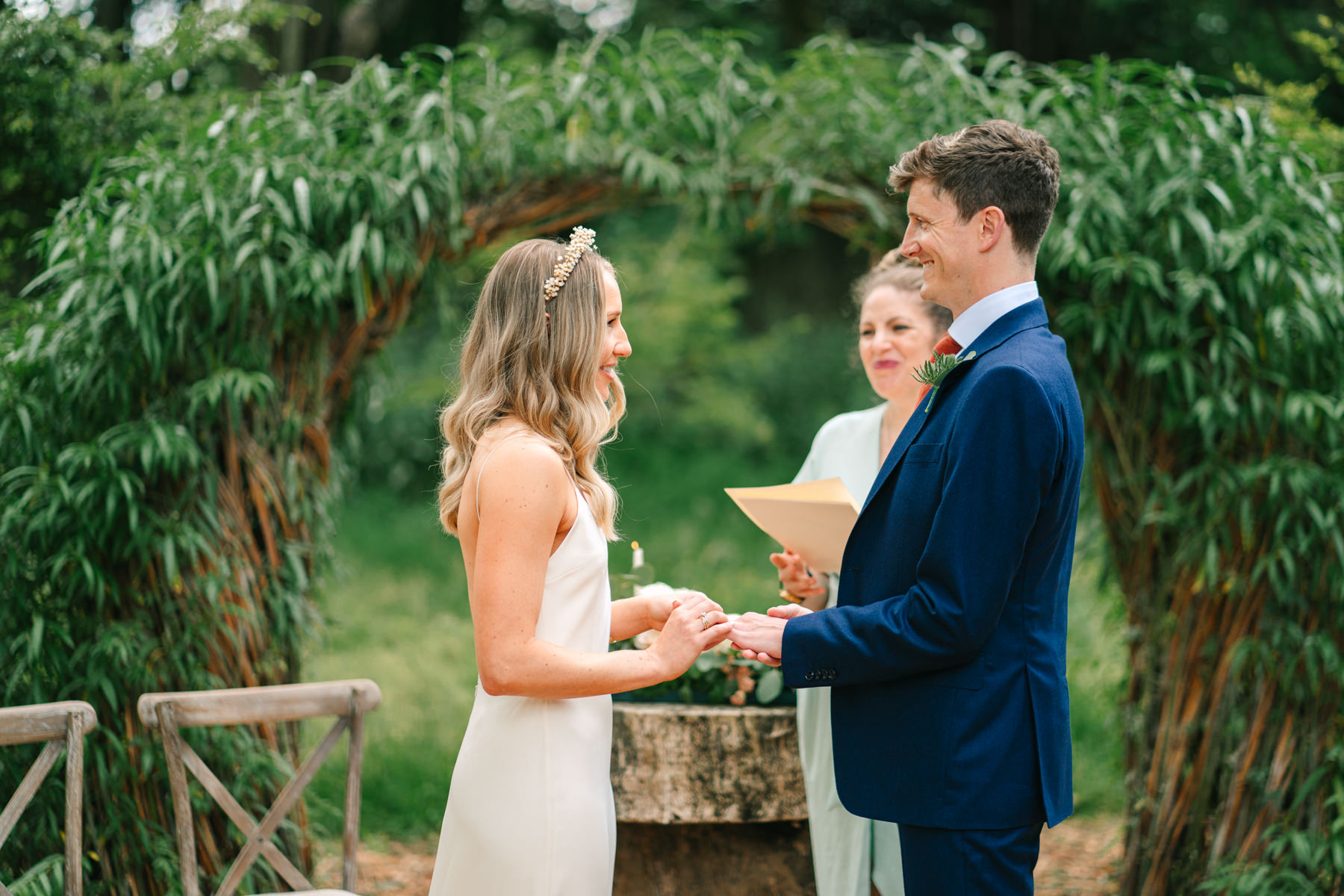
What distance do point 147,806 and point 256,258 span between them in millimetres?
1527

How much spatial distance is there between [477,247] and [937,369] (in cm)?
205

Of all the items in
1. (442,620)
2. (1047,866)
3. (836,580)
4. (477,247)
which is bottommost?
(442,620)

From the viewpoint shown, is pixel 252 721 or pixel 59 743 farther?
pixel 252 721

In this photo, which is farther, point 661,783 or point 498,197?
point 498,197

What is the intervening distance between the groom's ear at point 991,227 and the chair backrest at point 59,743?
199 centimetres

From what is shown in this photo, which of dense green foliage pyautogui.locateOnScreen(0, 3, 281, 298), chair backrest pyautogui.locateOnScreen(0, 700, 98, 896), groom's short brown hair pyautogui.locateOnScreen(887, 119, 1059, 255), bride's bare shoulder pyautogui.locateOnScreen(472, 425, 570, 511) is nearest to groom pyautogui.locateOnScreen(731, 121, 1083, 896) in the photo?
groom's short brown hair pyautogui.locateOnScreen(887, 119, 1059, 255)

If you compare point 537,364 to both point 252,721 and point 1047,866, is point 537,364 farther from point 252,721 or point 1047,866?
point 1047,866

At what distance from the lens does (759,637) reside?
187 centimetres

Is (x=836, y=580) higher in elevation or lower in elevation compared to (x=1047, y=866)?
higher

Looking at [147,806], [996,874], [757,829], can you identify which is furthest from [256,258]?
[996,874]

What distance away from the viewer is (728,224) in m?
3.75

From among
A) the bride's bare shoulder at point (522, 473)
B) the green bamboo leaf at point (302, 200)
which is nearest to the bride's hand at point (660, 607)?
the bride's bare shoulder at point (522, 473)

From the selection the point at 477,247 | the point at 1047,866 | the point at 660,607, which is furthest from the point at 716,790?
the point at 1047,866

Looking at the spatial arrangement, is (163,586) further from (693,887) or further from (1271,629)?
(1271,629)
